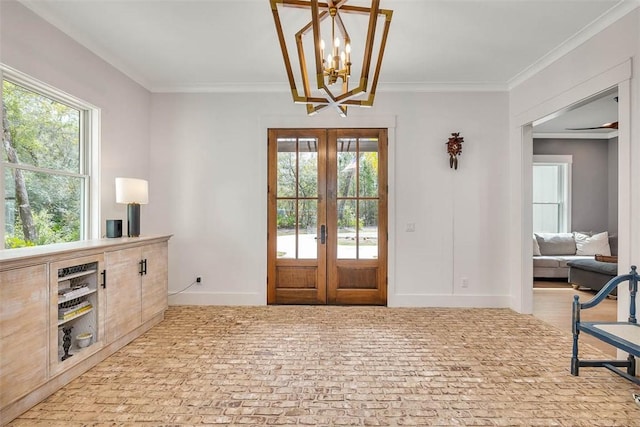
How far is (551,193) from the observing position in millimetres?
6602

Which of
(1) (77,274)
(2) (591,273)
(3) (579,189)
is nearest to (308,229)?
(1) (77,274)

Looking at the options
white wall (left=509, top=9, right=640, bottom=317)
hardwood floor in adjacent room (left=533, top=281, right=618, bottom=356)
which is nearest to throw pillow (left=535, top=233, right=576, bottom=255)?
hardwood floor in adjacent room (left=533, top=281, right=618, bottom=356)

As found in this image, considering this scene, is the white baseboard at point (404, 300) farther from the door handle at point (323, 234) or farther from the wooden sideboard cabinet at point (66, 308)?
the door handle at point (323, 234)

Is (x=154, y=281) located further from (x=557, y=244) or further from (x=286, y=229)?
(x=557, y=244)

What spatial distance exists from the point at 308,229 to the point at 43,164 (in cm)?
275

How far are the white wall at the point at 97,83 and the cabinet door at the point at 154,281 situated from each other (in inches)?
23.3

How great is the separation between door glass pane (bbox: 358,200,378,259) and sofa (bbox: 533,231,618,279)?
3.26 m

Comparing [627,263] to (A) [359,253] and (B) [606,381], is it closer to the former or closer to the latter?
(B) [606,381]

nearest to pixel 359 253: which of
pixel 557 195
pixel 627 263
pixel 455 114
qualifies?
pixel 455 114

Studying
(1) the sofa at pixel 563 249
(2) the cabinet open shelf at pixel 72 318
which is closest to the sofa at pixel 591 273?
(1) the sofa at pixel 563 249

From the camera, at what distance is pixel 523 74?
12.7 feet

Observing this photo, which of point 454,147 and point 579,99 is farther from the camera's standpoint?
point 454,147

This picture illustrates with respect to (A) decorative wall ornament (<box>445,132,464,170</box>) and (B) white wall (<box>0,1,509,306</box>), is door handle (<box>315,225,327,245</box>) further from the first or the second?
(A) decorative wall ornament (<box>445,132,464,170</box>)

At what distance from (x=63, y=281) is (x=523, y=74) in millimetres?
4986
